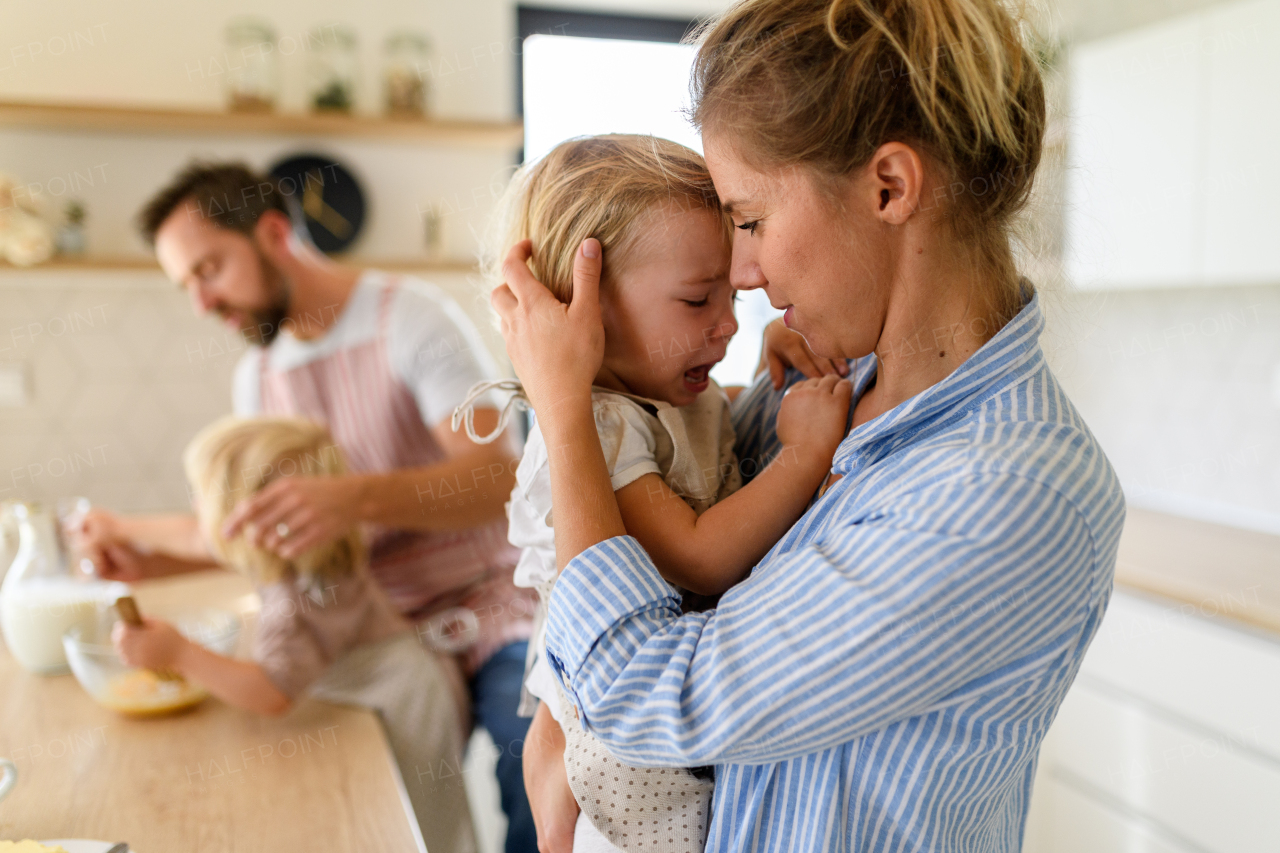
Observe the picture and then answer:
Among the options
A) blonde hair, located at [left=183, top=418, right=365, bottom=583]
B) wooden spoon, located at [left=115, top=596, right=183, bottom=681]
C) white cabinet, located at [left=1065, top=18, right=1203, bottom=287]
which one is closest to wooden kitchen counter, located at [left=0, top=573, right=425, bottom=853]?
wooden spoon, located at [left=115, top=596, right=183, bottom=681]

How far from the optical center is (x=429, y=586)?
74.0 inches

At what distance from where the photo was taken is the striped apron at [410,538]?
1.83 meters

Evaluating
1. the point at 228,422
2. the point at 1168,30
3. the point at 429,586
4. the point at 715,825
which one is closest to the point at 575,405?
the point at 715,825

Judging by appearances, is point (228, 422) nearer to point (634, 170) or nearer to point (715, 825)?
point (634, 170)

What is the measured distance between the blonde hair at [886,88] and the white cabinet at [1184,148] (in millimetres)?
1363

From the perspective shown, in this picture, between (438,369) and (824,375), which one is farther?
(438,369)

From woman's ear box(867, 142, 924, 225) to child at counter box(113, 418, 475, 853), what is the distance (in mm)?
1114

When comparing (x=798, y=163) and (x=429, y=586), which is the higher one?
(x=798, y=163)

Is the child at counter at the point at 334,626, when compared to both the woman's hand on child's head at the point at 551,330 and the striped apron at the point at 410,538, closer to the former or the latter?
the striped apron at the point at 410,538

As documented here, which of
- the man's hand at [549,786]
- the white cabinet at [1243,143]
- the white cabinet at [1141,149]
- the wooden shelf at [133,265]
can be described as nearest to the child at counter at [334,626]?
the man's hand at [549,786]

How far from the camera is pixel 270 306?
2.03 metres

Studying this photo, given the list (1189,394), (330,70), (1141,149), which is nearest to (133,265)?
(330,70)

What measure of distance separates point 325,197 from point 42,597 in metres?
1.63

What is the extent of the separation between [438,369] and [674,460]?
109cm
